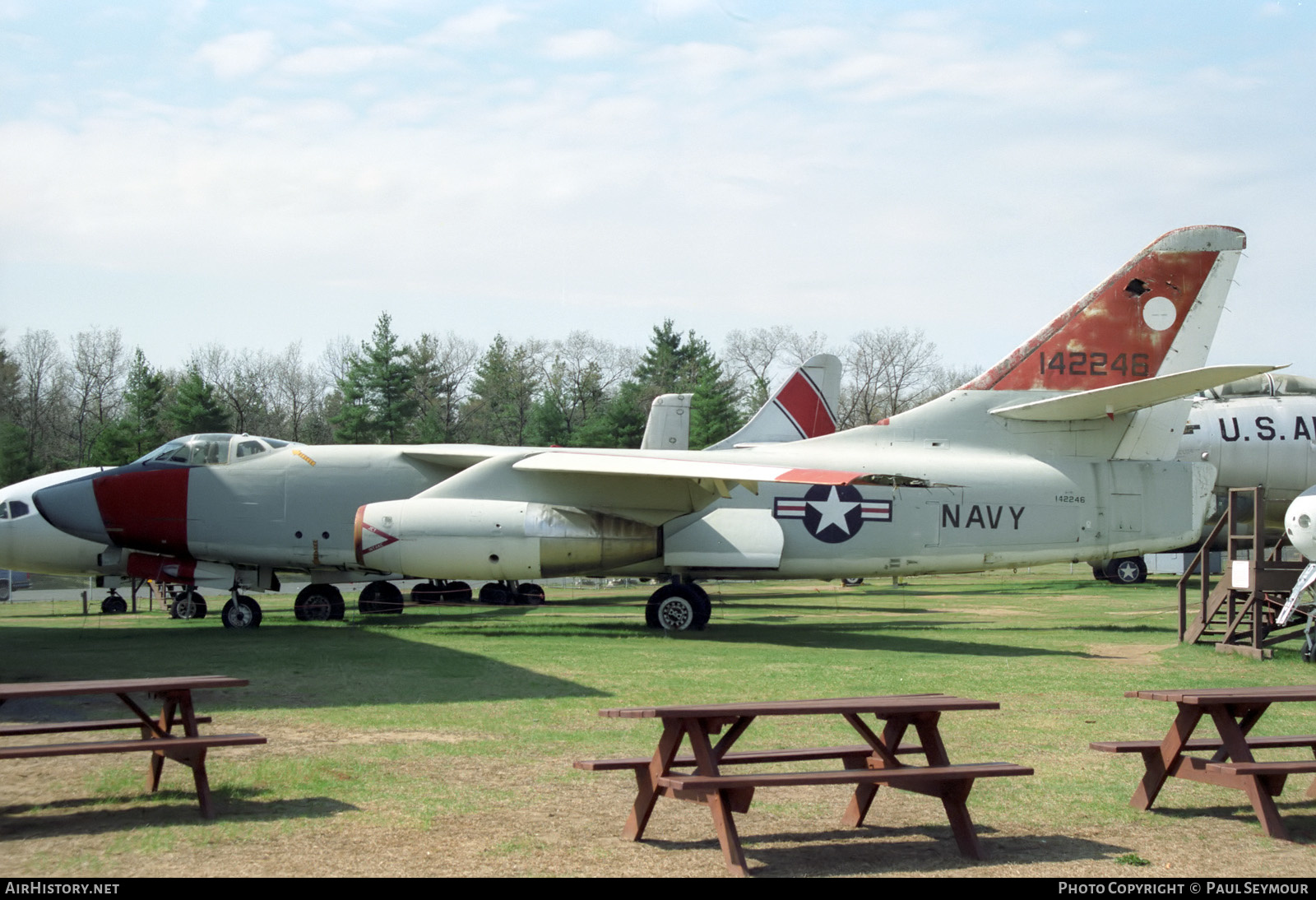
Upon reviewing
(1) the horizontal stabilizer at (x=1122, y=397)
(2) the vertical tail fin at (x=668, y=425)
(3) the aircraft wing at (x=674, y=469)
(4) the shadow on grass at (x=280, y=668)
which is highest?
(2) the vertical tail fin at (x=668, y=425)

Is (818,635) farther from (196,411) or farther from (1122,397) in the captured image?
(196,411)

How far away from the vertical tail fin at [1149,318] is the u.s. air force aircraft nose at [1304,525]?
14.5ft

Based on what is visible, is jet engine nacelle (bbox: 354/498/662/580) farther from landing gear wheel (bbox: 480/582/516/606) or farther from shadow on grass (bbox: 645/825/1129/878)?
shadow on grass (bbox: 645/825/1129/878)

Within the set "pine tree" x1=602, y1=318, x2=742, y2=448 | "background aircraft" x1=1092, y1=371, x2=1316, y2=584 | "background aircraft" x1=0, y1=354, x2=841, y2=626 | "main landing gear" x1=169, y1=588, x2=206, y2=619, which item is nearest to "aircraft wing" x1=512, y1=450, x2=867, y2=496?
"background aircraft" x1=0, y1=354, x2=841, y2=626

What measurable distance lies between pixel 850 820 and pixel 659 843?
→ 114 centimetres

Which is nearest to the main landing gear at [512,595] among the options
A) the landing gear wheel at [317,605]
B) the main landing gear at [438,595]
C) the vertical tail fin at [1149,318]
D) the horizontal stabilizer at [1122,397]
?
the main landing gear at [438,595]

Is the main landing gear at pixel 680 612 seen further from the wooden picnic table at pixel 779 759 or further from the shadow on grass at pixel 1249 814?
the wooden picnic table at pixel 779 759

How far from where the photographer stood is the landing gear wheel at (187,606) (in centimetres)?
2100

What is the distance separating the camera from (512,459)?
17.5 m

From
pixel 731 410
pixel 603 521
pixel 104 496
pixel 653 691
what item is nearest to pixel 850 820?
pixel 653 691

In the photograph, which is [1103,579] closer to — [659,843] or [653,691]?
[653,691]

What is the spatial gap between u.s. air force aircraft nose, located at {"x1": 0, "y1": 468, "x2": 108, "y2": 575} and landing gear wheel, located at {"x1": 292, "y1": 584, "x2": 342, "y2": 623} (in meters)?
4.26

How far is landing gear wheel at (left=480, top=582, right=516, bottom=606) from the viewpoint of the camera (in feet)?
85.6
